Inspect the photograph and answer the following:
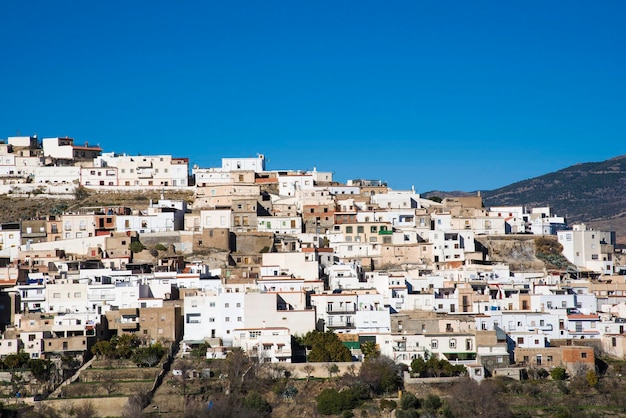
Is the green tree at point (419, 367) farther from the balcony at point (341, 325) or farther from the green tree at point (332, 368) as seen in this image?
the balcony at point (341, 325)

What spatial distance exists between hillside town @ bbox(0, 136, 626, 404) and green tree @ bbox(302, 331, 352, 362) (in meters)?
0.73

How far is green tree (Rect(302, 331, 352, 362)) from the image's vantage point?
42000mm

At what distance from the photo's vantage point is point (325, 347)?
4244cm

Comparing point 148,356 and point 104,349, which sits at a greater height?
point 104,349

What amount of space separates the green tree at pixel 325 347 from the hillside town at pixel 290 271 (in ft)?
2.39

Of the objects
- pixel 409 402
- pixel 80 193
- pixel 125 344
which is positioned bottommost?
pixel 409 402

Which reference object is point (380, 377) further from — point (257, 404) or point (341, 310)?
point (341, 310)

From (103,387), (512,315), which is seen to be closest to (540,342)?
(512,315)

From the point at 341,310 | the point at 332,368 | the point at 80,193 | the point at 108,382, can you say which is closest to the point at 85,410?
the point at 108,382

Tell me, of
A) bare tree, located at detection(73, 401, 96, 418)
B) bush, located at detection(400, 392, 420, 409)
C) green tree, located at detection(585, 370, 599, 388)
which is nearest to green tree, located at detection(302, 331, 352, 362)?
bush, located at detection(400, 392, 420, 409)

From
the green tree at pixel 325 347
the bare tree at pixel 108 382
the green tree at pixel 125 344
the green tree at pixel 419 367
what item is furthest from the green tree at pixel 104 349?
the green tree at pixel 419 367

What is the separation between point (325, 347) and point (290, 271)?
890 centimetres

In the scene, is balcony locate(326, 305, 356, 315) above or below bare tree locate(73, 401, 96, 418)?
above

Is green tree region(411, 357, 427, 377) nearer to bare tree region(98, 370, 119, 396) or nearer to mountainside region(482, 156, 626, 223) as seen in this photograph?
bare tree region(98, 370, 119, 396)
